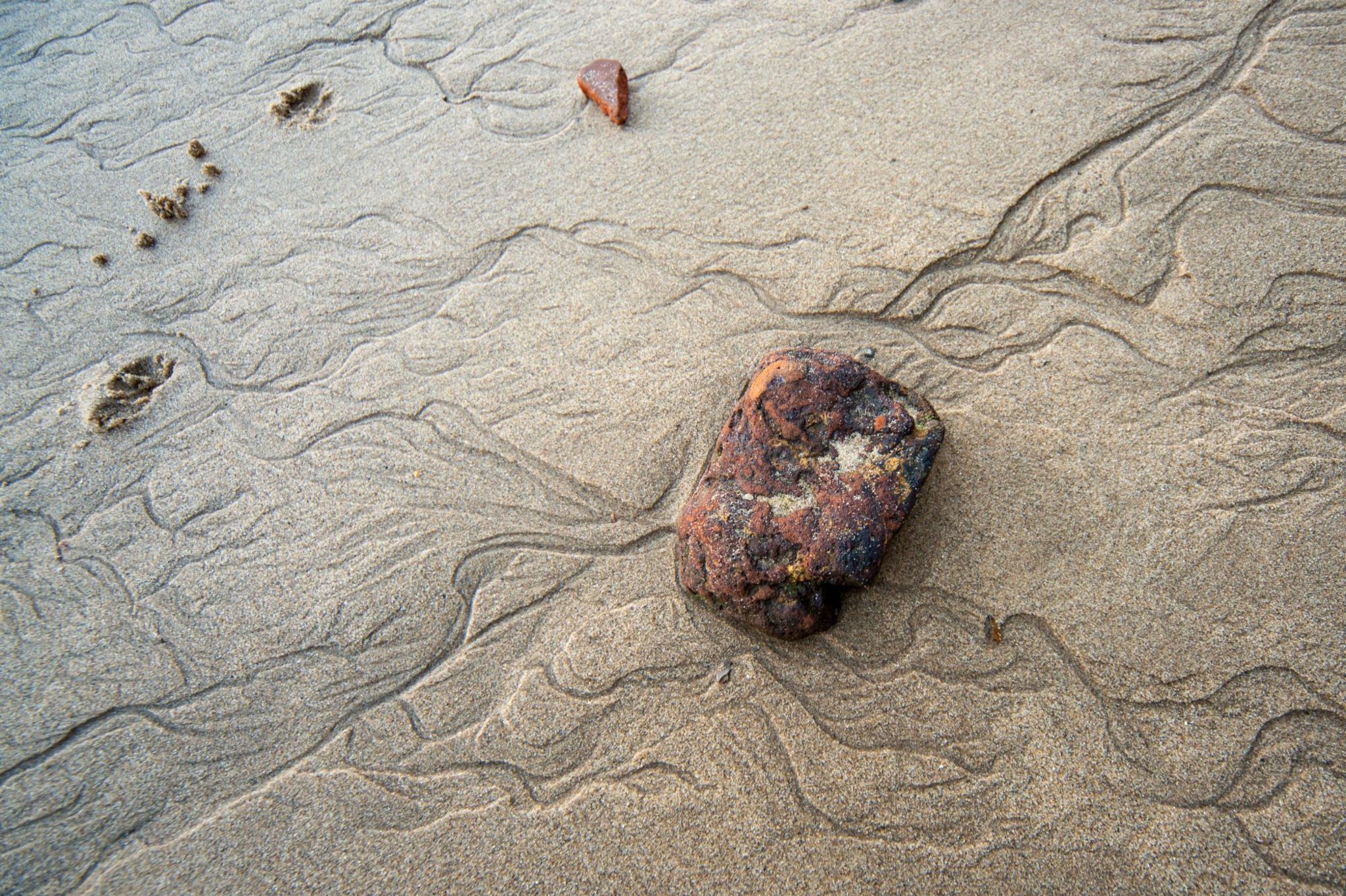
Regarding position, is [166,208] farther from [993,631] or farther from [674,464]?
[993,631]

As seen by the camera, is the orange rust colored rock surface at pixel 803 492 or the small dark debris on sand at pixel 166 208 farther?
the small dark debris on sand at pixel 166 208

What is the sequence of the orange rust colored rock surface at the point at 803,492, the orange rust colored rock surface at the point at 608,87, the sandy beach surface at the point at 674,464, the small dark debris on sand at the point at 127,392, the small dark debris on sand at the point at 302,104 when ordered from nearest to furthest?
the sandy beach surface at the point at 674,464, the orange rust colored rock surface at the point at 803,492, the small dark debris on sand at the point at 127,392, the orange rust colored rock surface at the point at 608,87, the small dark debris on sand at the point at 302,104

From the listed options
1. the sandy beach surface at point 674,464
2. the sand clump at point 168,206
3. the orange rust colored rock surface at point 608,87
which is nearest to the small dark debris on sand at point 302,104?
the sandy beach surface at point 674,464

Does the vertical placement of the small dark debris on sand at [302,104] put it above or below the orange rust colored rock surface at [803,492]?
above

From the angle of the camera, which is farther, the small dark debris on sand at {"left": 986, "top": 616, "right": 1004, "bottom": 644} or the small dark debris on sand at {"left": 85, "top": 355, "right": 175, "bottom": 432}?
the small dark debris on sand at {"left": 85, "top": 355, "right": 175, "bottom": 432}

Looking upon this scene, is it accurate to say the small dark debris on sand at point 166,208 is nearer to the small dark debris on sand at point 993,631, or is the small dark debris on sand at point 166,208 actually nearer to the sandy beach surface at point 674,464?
the sandy beach surface at point 674,464

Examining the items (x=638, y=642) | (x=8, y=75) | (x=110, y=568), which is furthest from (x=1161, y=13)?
(x=8, y=75)

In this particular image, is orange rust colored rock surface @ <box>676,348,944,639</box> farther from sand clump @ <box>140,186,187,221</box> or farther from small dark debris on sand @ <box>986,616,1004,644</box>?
sand clump @ <box>140,186,187,221</box>

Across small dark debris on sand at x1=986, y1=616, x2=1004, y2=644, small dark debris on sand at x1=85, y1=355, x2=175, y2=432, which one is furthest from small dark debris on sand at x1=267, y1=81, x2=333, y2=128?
small dark debris on sand at x1=986, y1=616, x2=1004, y2=644
